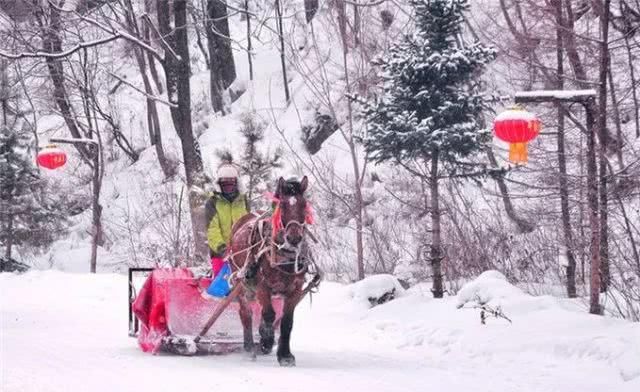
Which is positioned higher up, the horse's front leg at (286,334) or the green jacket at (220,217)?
the green jacket at (220,217)

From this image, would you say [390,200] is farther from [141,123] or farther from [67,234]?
[141,123]

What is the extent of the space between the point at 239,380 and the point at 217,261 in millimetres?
2695

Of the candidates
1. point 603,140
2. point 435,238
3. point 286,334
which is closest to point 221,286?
point 286,334

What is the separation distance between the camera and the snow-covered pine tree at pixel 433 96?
13203mm

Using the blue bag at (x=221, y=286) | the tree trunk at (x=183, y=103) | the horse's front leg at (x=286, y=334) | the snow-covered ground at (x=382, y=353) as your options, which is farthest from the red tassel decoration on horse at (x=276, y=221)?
the tree trunk at (x=183, y=103)

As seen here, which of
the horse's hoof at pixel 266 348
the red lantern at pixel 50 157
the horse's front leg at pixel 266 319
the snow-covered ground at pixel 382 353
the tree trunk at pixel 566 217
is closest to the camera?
the snow-covered ground at pixel 382 353

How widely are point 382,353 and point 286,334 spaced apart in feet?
6.16

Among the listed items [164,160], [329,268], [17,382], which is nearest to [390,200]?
[329,268]

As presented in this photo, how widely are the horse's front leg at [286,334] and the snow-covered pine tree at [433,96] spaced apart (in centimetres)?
450

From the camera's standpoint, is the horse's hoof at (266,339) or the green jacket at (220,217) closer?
the horse's hoof at (266,339)

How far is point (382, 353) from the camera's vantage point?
35.5 ft

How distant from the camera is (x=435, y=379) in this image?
841 centimetres

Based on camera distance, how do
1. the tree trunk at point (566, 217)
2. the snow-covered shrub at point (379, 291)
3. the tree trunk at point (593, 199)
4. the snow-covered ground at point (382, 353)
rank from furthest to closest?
1. the snow-covered shrub at point (379, 291)
2. the tree trunk at point (566, 217)
3. the tree trunk at point (593, 199)
4. the snow-covered ground at point (382, 353)

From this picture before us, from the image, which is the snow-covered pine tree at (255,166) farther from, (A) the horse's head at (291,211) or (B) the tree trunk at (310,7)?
(A) the horse's head at (291,211)
